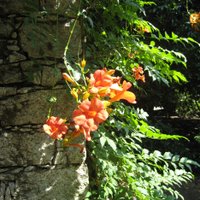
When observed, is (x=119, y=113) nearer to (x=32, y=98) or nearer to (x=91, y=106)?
(x=32, y=98)

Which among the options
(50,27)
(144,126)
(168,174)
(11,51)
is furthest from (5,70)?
(168,174)

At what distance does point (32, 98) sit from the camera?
85.4 inches

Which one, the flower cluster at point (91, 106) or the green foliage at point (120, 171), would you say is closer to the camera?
the flower cluster at point (91, 106)

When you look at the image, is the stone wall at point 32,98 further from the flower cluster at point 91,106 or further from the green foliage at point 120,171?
the flower cluster at point 91,106

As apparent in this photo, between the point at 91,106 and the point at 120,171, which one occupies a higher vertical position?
the point at 91,106

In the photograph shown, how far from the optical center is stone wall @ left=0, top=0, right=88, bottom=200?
210 cm

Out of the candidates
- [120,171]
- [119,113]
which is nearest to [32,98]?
[119,113]

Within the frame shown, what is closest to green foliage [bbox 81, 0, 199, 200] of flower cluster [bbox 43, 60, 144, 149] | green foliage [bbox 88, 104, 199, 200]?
green foliage [bbox 88, 104, 199, 200]

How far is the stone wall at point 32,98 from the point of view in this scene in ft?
6.88

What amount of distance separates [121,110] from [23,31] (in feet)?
2.66

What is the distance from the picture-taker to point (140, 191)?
2.34 meters

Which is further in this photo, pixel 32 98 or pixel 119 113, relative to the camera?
pixel 119 113

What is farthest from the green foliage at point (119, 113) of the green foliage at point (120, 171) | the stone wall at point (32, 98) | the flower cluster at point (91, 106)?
the flower cluster at point (91, 106)

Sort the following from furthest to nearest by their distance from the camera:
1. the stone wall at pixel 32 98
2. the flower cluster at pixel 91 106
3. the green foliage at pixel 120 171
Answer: the green foliage at pixel 120 171 → the stone wall at pixel 32 98 → the flower cluster at pixel 91 106
